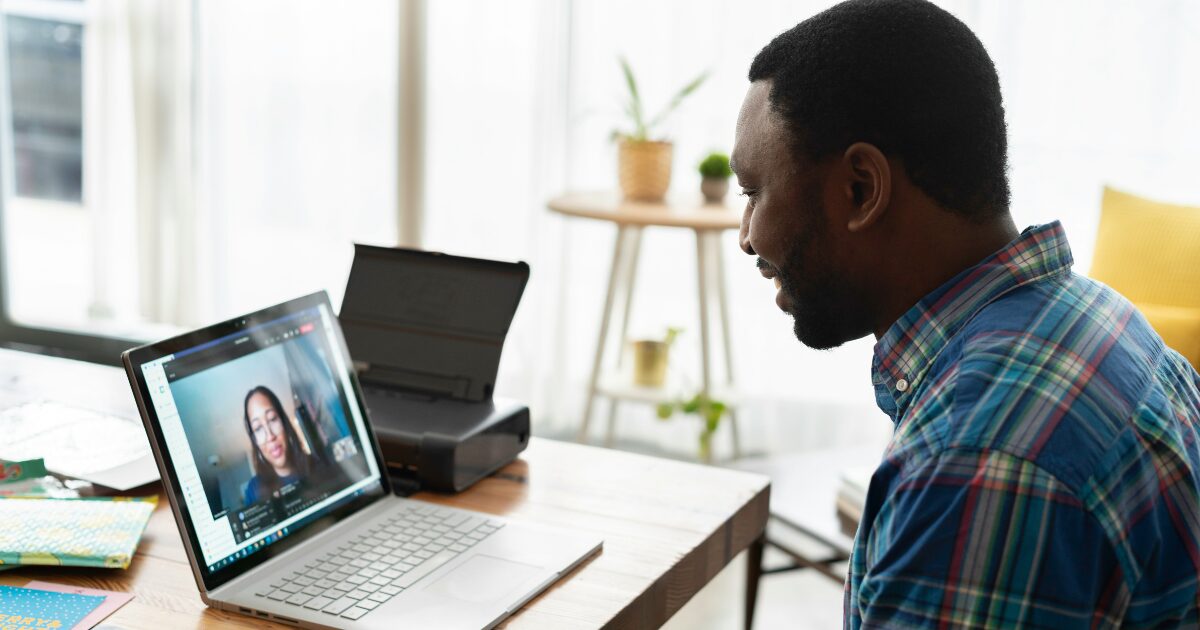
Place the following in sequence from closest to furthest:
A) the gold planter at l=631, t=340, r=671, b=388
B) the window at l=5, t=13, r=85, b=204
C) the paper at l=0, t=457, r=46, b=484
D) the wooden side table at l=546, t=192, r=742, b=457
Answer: the paper at l=0, t=457, r=46, b=484 → the wooden side table at l=546, t=192, r=742, b=457 → the gold planter at l=631, t=340, r=671, b=388 → the window at l=5, t=13, r=85, b=204

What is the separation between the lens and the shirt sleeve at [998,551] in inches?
30.2

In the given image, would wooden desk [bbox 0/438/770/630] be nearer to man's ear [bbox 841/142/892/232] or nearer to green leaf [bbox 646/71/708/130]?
man's ear [bbox 841/142/892/232]

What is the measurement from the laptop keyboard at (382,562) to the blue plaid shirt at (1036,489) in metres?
0.44

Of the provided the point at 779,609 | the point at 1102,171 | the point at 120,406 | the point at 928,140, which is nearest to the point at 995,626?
the point at 928,140

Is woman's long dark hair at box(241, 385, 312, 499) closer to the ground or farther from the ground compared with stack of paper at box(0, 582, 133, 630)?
farther from the ground

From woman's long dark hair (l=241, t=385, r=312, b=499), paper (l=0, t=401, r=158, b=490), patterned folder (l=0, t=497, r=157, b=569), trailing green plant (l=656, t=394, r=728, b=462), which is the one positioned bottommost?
trailing green plant (l=656, t=394, r=728, b=462)

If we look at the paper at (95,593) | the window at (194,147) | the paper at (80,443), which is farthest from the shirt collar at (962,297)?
the window at (194,147)

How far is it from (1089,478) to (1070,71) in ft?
8.34

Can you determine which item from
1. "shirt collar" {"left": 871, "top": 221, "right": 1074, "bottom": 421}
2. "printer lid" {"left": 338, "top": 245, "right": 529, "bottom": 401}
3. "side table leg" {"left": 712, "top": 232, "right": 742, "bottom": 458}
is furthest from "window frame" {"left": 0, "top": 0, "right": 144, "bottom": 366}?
"shirt collar" {"left": 871, "top": 221, "right": 1074, "bottom": 421}

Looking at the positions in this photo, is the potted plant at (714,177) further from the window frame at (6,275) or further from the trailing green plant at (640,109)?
the window frame at (6,275)

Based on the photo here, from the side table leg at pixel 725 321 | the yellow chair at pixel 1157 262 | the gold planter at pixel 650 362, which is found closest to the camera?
the yellow chair at pixel 1157 262

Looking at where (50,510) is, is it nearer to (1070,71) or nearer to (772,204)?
(772,204)

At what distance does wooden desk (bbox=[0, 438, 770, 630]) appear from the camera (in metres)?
1.09

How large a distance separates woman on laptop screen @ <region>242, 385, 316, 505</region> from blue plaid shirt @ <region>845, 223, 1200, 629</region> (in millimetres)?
584
